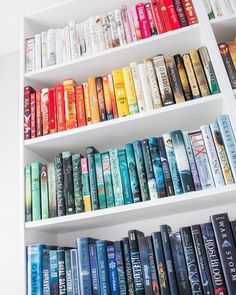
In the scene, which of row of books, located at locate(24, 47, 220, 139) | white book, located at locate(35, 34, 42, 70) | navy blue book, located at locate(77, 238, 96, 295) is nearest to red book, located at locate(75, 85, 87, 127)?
row of books, located at locate(24, 47, 220, 139)

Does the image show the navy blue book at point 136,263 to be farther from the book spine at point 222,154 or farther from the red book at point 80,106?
the red book at point 80,106

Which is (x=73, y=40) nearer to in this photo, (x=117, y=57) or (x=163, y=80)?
(x=117, y=57)

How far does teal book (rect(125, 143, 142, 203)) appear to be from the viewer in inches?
37.7

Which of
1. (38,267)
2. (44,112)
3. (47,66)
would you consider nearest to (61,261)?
(38,267)

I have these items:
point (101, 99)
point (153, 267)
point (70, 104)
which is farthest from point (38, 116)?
point (153, 267)

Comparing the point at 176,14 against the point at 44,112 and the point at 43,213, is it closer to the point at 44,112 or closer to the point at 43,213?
the point at 44,112

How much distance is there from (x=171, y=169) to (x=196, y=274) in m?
0.32

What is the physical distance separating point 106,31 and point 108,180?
633mm

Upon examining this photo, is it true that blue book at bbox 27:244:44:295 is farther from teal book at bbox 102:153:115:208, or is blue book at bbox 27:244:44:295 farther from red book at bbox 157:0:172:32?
red book at bbox 157:0:172:32

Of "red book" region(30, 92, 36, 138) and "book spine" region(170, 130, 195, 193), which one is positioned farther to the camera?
"red book" region(30, 92, 36, 138)

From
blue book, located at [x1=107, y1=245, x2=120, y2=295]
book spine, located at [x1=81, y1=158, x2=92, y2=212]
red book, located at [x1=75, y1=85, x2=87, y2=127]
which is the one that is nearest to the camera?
blue book, located at [x1=107, y1=245, x2=120, y2=295]

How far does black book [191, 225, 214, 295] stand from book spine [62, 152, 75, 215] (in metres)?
0.41

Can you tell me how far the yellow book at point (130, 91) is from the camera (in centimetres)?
106

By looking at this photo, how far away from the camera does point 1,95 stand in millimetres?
1606
